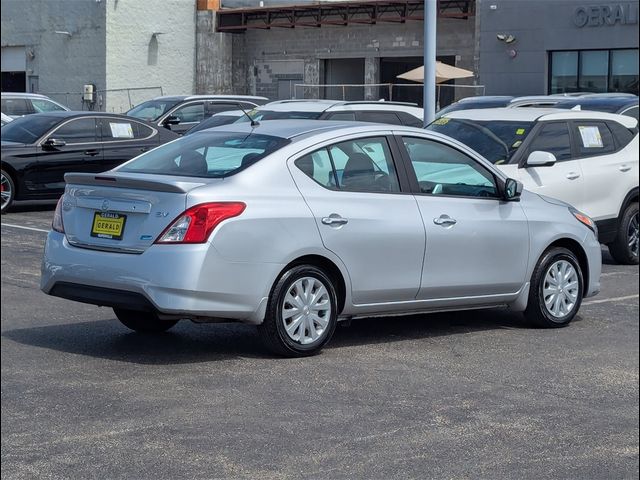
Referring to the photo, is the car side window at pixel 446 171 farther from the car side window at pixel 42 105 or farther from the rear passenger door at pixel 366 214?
the car side window at pixel 42 105

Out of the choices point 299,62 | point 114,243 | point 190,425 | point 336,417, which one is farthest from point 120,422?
point 299,62

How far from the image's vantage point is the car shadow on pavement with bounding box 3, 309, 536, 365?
7.56 metres

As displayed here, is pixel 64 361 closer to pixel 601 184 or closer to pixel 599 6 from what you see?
pixel 601 184

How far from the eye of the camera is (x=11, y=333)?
7922mm

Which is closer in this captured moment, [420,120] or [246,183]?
[246,183]

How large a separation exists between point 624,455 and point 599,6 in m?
33.3

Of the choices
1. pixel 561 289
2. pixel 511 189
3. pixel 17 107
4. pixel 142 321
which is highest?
pixel 17 107

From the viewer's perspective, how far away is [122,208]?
7.34 metres

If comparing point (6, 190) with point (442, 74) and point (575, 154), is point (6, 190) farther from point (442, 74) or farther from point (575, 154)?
point (442, 74)

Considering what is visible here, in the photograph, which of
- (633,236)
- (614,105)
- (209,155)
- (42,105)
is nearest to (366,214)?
(209,155)

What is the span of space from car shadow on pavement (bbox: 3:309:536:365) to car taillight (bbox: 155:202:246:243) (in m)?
0.81

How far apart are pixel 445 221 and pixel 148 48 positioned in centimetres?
3840

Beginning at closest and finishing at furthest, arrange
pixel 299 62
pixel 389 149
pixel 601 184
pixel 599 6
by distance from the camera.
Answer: pixel 389 149 → pixel 601 184 → pixel 599 6 → pixel 299 62

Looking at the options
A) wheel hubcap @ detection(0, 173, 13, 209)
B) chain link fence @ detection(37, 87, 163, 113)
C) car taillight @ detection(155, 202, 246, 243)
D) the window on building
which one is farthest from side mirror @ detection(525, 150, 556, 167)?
chain link fence @ detection(37, 87, 163, 113)
